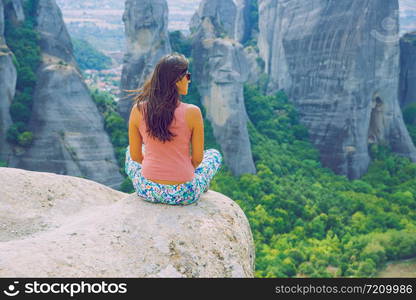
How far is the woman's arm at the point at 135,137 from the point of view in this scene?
4251mm

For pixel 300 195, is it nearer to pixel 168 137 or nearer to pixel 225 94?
pixel 225 94

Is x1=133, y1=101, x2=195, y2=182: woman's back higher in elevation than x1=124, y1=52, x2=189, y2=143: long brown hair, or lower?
lower

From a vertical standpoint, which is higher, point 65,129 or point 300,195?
point 65,129

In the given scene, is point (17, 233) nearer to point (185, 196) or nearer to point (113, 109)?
point (185, 196)

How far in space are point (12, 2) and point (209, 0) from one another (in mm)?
9849

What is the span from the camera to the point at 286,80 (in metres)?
26.5

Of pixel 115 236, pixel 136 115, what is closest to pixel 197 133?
pixel 136 115

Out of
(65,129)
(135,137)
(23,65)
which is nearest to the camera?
(135,137)

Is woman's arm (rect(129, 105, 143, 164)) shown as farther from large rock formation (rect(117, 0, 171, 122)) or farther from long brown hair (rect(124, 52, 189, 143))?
large rock formation (rect(117, 0, 171, 122))

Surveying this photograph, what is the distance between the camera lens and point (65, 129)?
16594mm

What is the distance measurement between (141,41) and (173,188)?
1690 cm

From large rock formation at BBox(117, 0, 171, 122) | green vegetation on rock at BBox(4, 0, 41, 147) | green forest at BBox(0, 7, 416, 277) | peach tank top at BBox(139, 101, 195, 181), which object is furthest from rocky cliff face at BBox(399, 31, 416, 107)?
peach tank top at BBox(139, 101, 195, 181)

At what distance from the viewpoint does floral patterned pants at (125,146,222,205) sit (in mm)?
4195

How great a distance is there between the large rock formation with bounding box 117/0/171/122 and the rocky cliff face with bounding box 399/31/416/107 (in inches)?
532
